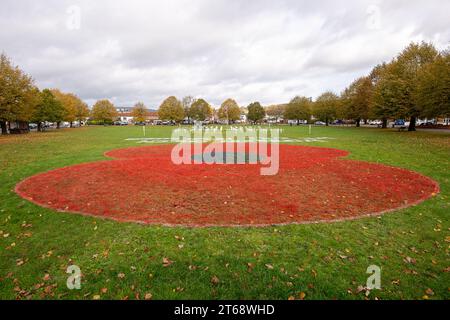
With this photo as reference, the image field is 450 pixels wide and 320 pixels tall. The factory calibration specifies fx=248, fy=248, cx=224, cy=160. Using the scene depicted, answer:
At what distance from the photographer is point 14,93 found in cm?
3797

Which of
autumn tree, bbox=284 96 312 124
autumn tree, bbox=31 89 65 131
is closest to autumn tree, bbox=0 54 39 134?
autumn tree, bbox=31 89 65 131

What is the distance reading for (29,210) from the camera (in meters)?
7.55

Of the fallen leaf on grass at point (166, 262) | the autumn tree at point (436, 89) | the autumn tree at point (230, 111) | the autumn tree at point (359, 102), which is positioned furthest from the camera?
the autumn tree at point (230, 111)

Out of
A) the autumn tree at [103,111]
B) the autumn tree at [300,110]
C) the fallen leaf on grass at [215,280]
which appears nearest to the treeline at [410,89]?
the autumn tree at [300,110]

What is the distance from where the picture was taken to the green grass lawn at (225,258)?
413cm

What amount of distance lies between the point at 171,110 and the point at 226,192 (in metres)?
92.4

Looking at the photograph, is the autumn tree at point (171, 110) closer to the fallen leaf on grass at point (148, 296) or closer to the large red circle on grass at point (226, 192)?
the large red circle on grass at point (226, 192)

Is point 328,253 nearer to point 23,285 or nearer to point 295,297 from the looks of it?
point 295,297

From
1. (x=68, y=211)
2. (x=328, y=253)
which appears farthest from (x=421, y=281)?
(x=68, y=211)

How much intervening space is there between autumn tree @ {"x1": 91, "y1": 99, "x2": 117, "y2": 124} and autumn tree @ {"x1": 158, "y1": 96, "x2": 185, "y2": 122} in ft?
68.0

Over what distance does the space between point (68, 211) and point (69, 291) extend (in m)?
3.90

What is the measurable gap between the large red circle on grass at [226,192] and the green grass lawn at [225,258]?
66 centimetres

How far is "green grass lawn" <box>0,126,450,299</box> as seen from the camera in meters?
4.13

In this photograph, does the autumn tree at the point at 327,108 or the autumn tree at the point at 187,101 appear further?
the autumn tree at the point at 187,101
